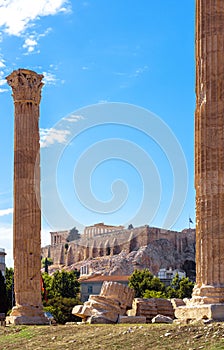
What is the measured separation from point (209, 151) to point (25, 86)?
14.1 m

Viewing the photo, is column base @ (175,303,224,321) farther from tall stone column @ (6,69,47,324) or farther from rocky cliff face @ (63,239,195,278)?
rocky cliff face @ (63,239,195,278)

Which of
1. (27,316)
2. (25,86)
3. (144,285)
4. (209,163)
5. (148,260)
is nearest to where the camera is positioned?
(209,163)

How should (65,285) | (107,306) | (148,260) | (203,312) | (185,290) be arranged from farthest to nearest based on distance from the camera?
1. (148,260)
2. (65,285)
3. (185,290)
4. (107,306)
5. (203,312)

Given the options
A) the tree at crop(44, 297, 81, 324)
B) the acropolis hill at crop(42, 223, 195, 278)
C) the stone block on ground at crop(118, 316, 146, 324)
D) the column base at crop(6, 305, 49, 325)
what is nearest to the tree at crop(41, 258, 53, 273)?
the acropolis hill at crop(42, 223, 195, 278)

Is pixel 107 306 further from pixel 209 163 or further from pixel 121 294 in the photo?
pixel 209 163

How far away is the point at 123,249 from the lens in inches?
6304

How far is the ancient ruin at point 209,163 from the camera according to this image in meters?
15.0

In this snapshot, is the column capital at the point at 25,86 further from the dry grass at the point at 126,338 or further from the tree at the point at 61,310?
the tree at the point at 61,310

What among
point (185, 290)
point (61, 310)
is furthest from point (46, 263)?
point (61, 310)

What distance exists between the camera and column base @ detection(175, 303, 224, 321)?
47.2 feet

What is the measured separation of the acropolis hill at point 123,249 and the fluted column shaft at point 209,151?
125 m

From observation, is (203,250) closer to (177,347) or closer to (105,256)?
(177,347)

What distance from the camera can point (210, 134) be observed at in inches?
610

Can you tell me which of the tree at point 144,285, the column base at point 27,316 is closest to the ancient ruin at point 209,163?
the column base at point 27,316
